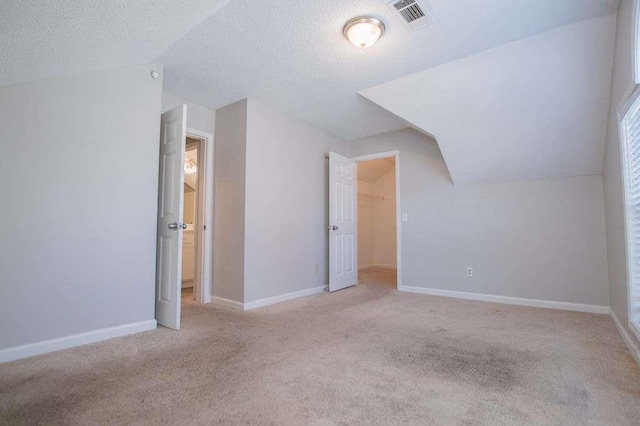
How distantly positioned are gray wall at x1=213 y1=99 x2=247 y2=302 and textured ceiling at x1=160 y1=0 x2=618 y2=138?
1.01ft

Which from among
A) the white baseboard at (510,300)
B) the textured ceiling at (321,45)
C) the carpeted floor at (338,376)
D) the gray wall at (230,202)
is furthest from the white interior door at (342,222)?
the carpeted floor at (338,376)

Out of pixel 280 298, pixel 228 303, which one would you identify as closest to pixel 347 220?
pixel 280 298

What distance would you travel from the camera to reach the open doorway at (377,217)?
719cm

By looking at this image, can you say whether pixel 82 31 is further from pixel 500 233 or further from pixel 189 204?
pixel 500 233

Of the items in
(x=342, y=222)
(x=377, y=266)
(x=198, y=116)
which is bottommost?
(x=377, y=266)

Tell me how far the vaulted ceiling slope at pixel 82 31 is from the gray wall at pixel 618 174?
2.67m

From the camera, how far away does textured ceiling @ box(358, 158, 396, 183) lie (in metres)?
6.80

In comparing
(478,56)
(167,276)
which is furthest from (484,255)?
(167,276)

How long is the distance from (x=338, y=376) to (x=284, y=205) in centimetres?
250

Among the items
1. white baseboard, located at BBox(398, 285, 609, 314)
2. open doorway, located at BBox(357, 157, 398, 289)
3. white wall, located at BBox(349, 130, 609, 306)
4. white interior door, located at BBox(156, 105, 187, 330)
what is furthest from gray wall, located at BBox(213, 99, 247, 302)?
open doorway, located at BBox(357, 157, 398, 289)

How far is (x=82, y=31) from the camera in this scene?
1.95 m

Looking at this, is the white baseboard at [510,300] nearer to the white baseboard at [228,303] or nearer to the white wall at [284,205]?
the white wall at [284,205]

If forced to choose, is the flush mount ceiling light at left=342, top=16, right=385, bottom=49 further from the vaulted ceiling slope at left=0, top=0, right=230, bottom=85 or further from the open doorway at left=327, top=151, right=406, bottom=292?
the open doorway at left=327, top=151, right=406, bottom=292

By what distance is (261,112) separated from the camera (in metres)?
3.79
